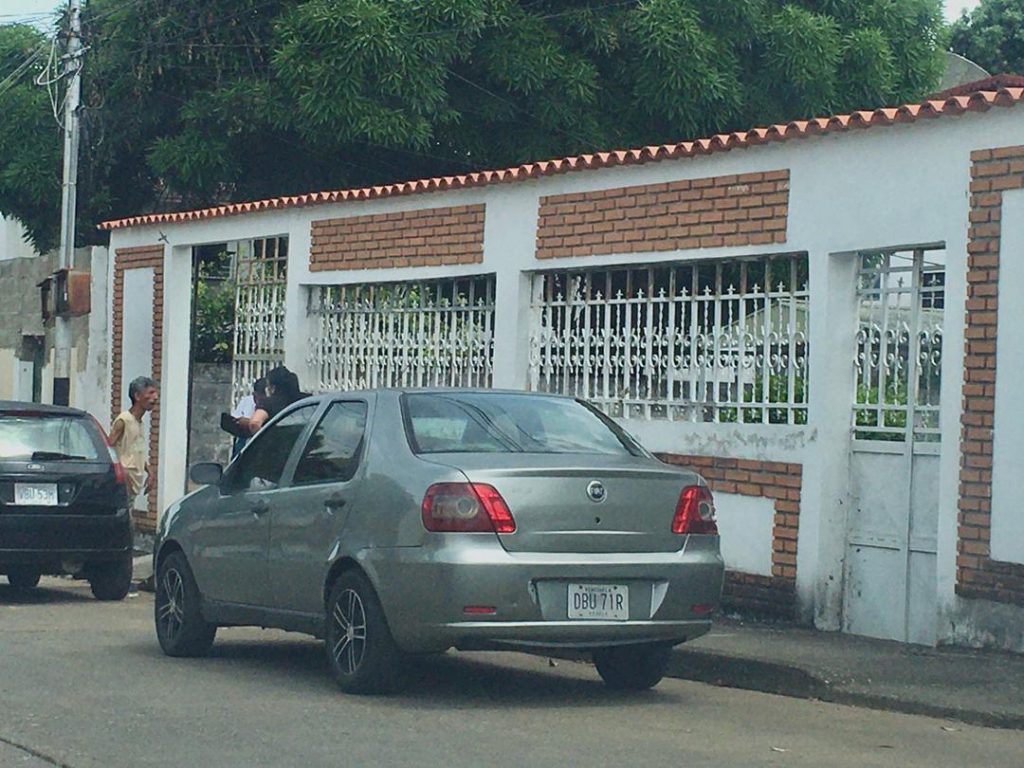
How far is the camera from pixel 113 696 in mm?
8445

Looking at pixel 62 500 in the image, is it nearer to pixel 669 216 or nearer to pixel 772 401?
pixel 669 216

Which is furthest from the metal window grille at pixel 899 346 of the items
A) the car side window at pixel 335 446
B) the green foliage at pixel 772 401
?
the car side window at pixel 335 446

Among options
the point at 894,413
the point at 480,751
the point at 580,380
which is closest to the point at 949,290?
the point at 894,413

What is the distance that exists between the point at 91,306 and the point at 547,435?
12.1 metres

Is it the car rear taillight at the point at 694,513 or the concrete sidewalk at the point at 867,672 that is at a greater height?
the car rear taillight at the point at 694,513

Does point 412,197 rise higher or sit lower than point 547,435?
higher

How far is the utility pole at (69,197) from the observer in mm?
19766

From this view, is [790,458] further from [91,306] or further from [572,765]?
[91,306]

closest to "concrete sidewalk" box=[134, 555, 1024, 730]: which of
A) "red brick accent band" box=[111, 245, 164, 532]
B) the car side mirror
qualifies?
the car side mirror

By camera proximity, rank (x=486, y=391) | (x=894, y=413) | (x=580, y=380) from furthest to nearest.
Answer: (x=580, y=380), (x=894, y=413), (x=486, y=391)

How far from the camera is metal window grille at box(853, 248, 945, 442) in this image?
35.0 feet

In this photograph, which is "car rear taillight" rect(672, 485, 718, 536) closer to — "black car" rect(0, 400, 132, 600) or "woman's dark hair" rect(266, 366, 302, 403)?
"woman's dark hair" rect(266, 366, 302, 403)

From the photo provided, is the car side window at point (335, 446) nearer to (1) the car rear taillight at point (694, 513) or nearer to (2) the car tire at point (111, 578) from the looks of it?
(1) the car rear taillight at point (694, 513)

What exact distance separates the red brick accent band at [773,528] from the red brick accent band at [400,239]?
10.7 ft
